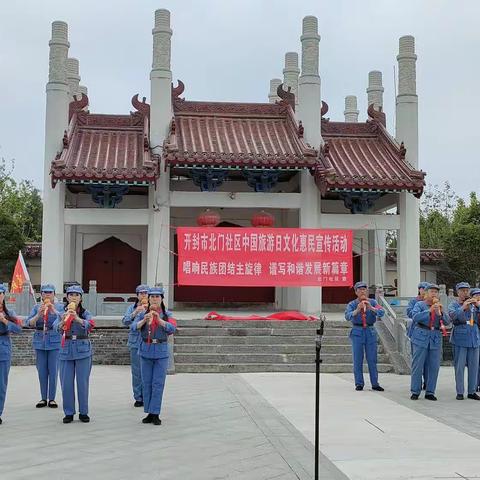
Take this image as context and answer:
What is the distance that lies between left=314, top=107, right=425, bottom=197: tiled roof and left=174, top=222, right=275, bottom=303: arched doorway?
4.10m

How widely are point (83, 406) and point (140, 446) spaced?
4.73ft

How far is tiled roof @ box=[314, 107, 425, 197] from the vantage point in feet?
50.5

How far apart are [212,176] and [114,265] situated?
3.87m

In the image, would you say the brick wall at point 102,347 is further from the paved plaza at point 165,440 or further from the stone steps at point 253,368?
the paved plaza at point 165,440

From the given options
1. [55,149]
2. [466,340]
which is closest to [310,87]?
[55,149]

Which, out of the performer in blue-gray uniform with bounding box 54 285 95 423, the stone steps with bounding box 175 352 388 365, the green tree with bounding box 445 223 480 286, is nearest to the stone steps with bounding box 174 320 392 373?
the stone steps with bounding box 175 352 388 365

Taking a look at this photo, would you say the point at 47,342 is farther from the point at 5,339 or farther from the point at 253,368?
the point at 253,368

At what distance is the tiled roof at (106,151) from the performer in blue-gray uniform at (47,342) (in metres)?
6.66

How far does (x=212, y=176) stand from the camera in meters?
16.1

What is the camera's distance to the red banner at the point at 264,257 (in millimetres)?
14492

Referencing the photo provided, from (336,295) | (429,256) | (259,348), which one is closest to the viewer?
(259,348)

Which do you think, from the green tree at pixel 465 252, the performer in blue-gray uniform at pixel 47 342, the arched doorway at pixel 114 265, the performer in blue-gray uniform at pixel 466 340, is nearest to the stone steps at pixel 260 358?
the performer in blue-gray uniform at pixel 466 340

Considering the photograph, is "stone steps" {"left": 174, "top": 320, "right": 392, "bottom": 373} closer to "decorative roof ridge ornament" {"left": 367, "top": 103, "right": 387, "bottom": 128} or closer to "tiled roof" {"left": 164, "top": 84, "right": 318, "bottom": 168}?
"tiled roof" {"left": 164, "top": 84, "right": 318, "bottom": 168}

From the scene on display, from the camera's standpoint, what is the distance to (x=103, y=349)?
12.8 metres
